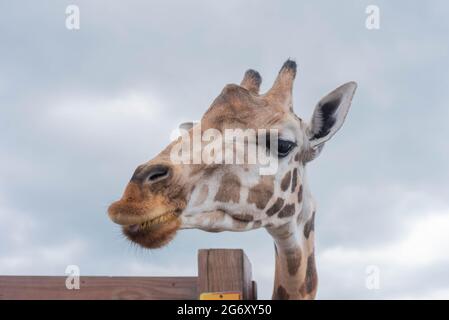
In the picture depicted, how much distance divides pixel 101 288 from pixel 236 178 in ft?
4.45

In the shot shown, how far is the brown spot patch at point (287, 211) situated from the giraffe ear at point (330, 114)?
2.00 ft

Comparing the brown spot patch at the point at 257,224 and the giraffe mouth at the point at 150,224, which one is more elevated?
the brown spot patch at the point at 257,224

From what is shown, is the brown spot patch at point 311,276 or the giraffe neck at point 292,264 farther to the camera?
the brown spot patch at point 311,276

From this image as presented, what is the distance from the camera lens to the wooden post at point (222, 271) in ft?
11.9

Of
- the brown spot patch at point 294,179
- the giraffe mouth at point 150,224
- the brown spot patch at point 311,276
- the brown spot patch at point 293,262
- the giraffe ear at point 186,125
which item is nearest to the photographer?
the giraffe mouth at point 150,224

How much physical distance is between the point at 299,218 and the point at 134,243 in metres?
1.65

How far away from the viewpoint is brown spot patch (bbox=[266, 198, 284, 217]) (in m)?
4.79

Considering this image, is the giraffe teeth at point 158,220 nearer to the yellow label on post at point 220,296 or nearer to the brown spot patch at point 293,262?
the yellow label on post at point 220,296

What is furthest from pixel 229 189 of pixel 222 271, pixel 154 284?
pixel 154 284

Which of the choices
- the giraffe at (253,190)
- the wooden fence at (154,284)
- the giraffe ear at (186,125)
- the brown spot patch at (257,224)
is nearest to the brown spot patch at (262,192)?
the giraffe at (253,190)

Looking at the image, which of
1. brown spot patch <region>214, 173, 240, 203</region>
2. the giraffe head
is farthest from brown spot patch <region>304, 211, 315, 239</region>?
brown spot patch <region>214, 173, 240, 203</region>

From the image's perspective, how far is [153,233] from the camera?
4109 millimetres

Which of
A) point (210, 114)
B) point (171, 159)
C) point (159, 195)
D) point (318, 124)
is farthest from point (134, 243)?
point (318, 124)
